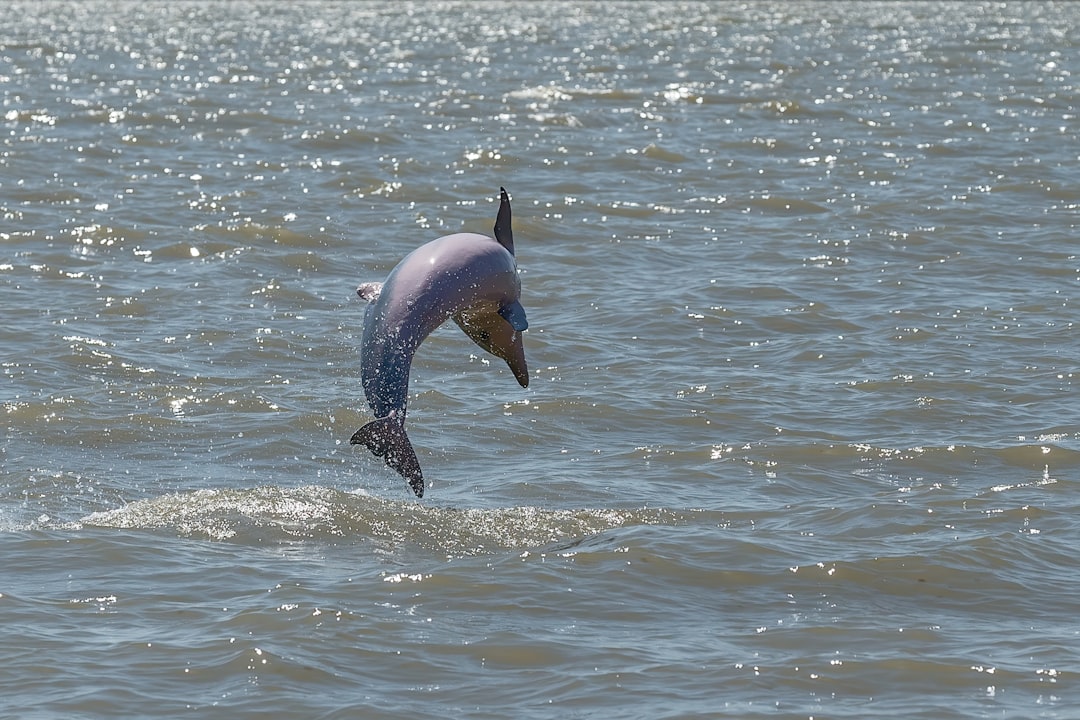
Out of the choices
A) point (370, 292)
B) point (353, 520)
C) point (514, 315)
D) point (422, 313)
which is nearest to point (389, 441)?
point (422, 313)

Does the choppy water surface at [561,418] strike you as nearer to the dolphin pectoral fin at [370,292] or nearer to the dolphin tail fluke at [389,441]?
the dolphin tail fluke at [389,441]

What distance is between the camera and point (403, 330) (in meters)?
9.35

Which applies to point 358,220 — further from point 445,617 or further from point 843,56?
point 843,56

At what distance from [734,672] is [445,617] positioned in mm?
1632

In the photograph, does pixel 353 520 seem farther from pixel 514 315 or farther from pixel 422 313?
pixel 422 313

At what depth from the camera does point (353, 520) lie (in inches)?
443

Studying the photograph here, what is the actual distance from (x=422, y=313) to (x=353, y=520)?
87.8 inches

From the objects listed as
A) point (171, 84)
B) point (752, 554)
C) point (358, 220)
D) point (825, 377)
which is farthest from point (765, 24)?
point (752, 554)

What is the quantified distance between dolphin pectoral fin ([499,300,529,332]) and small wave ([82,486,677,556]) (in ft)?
4.73

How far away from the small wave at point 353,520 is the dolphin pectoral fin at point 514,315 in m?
1.44

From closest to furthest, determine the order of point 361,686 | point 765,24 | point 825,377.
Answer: point 361,686 → point 825,377 → point 765,24

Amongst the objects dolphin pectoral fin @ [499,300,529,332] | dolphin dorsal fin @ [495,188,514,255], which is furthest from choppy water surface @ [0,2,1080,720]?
dolphin dorsal fin @ [495,188,514,255]

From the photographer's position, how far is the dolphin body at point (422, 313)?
9.24m

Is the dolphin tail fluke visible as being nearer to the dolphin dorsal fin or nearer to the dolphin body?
the dolphin body
